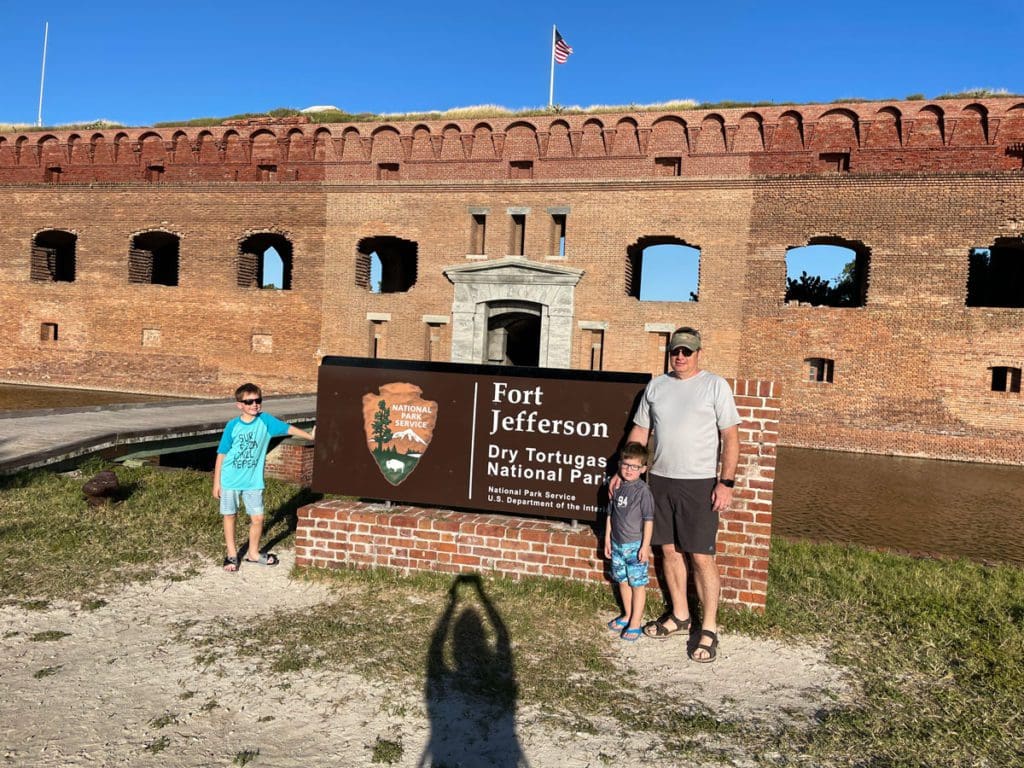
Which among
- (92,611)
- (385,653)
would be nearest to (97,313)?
(92,611)

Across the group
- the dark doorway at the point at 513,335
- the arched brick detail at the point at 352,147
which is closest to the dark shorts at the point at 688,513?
the dark doorway at the point at 513,335

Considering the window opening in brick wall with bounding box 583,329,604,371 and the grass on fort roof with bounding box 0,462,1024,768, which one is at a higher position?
the window opening in brick wall with bounding box 583,329,604,371

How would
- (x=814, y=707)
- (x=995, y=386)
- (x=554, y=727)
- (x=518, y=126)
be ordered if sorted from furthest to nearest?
(x=518, y=126) → (x=995, y=386) → (x=814, y=707) → (x=554, y=727)

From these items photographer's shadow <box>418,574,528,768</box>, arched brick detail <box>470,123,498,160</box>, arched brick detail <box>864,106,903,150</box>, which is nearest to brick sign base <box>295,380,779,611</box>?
photographer's shadow <box>418,574,528,768</box>

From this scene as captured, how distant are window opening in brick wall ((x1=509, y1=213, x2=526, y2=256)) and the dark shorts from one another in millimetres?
15909

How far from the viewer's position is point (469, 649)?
405cm

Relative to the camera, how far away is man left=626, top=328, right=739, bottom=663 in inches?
168

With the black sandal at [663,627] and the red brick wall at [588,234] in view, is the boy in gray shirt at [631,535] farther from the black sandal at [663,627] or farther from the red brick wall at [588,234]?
the red brick wall at [588,234]

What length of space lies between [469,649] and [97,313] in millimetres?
23431

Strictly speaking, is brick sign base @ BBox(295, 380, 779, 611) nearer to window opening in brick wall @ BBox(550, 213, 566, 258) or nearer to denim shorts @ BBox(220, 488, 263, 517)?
denim shorts @ BBox(220, 488, 263, 517)

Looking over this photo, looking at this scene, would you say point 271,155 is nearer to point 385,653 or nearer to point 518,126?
point 518,126

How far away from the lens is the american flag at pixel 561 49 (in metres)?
22.7

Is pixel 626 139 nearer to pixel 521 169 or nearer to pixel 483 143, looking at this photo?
pixel 521 169

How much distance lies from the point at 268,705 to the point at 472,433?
2.56m
